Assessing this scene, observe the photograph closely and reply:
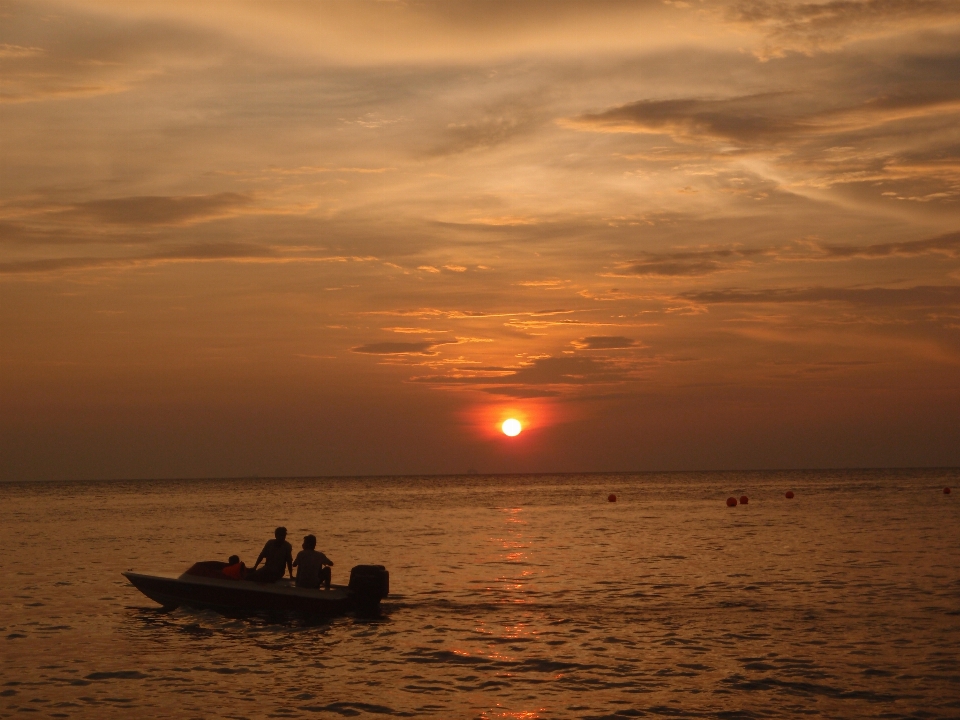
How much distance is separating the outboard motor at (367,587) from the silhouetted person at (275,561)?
5.91 ft

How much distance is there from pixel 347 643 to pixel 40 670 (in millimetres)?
6602

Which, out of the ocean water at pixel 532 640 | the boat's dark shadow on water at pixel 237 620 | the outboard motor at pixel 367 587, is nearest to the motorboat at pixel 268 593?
the outboard motor at pixel 367 587

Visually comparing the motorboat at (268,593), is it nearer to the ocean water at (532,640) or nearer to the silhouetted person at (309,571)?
the silhouetted person at (309,571)

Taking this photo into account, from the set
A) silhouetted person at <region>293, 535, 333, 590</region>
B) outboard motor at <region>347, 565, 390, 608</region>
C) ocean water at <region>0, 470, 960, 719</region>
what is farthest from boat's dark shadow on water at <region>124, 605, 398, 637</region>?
silhouetted person at <region>293, 535, 333, 590</region>

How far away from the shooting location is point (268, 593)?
1021 inches

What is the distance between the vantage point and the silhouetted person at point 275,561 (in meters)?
26.2

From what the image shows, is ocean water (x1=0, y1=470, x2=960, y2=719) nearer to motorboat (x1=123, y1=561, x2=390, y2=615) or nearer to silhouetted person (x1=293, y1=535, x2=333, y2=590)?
motorboat (x1=123, y1=561, x2=390, y2=615)

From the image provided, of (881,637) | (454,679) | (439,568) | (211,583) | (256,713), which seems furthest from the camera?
(439,568)

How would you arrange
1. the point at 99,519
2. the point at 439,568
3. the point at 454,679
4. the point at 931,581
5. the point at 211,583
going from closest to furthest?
the point at 454,679
the point at 211,583
the point at 931,581
the point at 439,568
the point at 99,519

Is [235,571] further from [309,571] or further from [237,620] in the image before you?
[309,571]

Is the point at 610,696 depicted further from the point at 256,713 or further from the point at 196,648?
the point at 196,648

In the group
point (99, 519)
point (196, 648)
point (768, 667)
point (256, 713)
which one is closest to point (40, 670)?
point (196, 648)

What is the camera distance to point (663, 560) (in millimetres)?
41281

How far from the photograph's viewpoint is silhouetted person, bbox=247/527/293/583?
26188 mm
